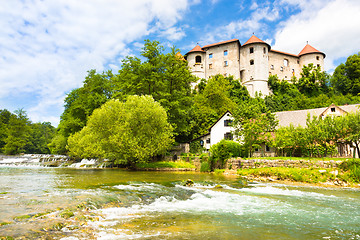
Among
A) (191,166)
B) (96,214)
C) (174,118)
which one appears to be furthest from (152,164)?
(96,214)

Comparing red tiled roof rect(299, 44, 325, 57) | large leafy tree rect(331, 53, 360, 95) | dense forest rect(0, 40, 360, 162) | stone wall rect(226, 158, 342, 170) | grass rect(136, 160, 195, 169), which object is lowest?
grass rect(136, 160, 195, 169)

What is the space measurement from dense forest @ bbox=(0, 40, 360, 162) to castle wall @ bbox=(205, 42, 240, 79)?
19.7ft

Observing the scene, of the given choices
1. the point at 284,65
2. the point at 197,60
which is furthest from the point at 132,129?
the point at 284,65

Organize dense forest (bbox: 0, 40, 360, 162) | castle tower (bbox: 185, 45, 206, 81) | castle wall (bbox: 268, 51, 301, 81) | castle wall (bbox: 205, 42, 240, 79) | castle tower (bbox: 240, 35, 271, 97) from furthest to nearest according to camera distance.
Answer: castle tower (bbox: 185, 45, 206, 81) → castle wall (bbox: 268, 51, 301, 81) → castle wall (bbox: 205, 42, 240, 79) → castle tower (bbox: 240, 35, 271, 97) → dense forest (bbox: 0, 40, 360, 162)

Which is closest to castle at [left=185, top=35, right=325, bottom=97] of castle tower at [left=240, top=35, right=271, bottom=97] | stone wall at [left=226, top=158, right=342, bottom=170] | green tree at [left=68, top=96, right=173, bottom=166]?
castle tower at [left=240, top=35, right=271, bottom=97]

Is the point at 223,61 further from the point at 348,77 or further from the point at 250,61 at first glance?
the point at 348,77

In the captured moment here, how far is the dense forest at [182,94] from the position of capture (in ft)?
130

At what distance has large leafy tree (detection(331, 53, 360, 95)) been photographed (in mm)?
66875

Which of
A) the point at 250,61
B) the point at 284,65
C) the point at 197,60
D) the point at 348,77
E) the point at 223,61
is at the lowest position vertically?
the point at 348,77

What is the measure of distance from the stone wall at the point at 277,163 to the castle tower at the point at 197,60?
50.1 metres

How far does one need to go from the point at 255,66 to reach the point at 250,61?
7.81 ft

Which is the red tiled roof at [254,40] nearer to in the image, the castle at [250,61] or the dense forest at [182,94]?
the castle at [250,61]

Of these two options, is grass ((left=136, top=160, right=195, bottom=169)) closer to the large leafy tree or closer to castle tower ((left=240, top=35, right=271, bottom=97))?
castle tower ((left=240, top=35, right=271, bottom=97))

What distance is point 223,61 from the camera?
7556 cm
